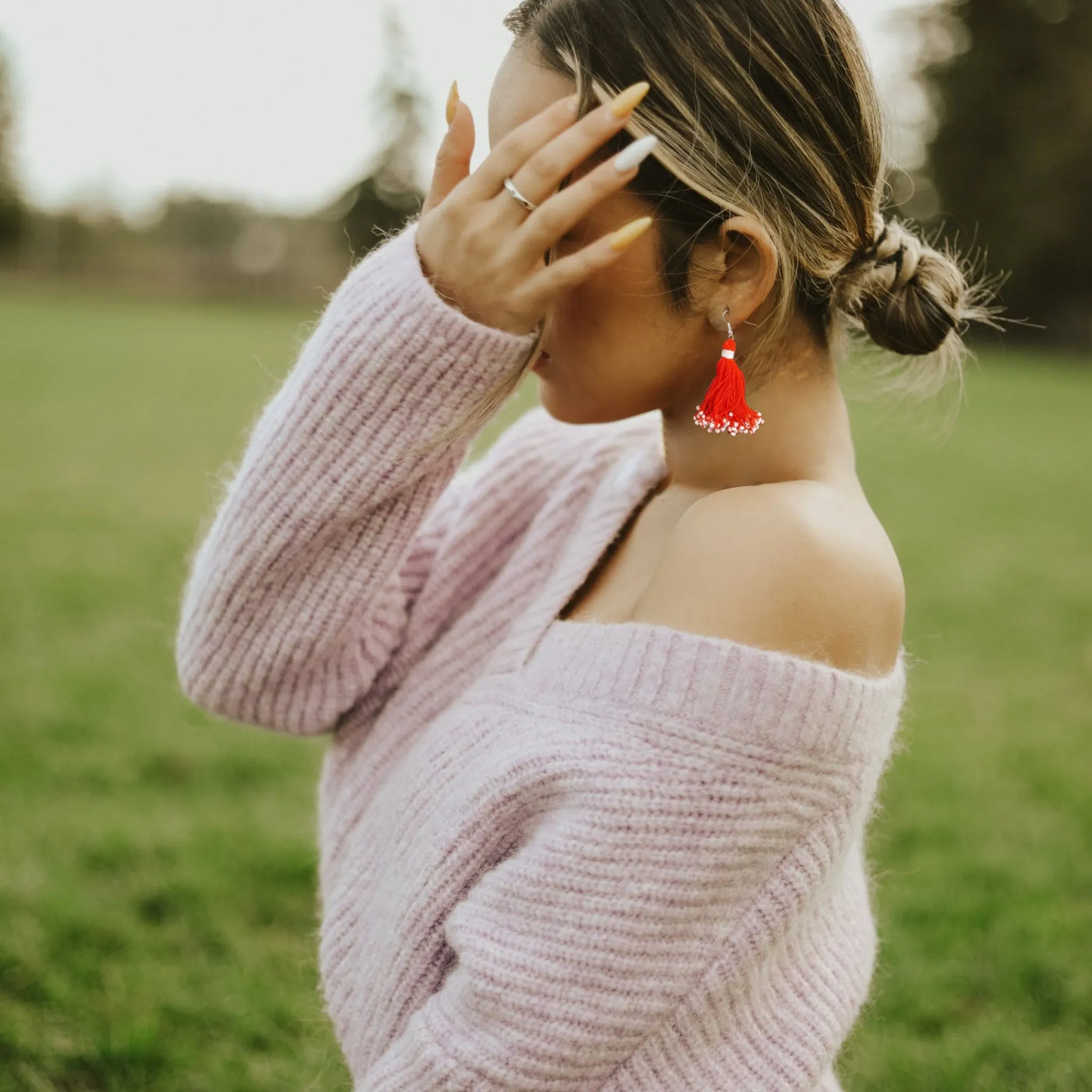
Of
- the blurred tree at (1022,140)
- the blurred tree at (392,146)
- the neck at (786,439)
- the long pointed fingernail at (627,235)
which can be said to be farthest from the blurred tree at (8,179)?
the long pointed fingernail at (627,235)

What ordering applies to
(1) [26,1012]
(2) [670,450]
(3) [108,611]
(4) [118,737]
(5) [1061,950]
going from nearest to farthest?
(2) [670,450]
(1) [26,1012]
(5) [1061,950]
(4) [118,737]
(3) [108,611]

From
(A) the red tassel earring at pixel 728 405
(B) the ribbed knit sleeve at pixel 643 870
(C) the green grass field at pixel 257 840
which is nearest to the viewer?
(B) the ribbed knit sleeve at pixel 643 870

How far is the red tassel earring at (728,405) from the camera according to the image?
4.71 feet

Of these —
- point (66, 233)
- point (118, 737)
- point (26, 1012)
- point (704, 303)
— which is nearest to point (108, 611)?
point (118, 737)

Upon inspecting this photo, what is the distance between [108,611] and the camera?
5.56 metres

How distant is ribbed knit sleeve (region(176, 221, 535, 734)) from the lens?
150cm

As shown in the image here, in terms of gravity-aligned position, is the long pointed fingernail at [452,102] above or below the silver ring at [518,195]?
above

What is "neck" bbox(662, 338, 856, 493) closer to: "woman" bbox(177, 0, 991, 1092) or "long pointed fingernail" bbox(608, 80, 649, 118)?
"woman" bbox(177, 0, 991, 1092)

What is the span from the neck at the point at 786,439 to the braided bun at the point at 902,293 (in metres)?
0.11

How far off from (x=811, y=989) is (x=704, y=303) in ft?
2.89

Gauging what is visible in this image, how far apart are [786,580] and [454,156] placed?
668 mm

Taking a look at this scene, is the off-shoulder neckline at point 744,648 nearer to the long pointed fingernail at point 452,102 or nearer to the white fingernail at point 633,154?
the white fingernail at point 633,154

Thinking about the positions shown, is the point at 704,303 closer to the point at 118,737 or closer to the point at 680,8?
the point at 680,8

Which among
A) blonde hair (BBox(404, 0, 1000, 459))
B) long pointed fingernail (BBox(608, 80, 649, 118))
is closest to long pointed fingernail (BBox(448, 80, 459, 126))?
blonde hair (BBox(404, 0, 1000, 459))
